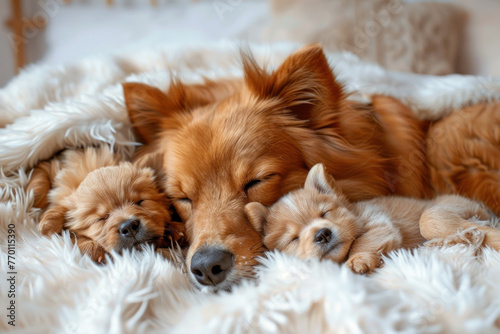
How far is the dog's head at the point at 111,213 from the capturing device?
1.25 meters

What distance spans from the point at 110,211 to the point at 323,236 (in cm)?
67

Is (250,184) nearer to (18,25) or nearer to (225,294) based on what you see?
(225,294)

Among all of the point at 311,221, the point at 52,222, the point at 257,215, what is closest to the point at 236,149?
the point at 257,215

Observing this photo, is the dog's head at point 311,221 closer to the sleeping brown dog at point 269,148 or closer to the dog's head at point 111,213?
the sleeping brown dog at point 269,148

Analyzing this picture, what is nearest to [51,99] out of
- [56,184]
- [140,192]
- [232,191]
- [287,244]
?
[56,184]

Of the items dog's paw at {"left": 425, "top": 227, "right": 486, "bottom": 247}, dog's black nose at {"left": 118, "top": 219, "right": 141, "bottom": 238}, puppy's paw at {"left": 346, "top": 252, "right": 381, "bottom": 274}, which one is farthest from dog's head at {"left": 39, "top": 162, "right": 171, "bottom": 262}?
dog's paw at {"left": 425, "top": 227, "right": 486, "bottom": 247}

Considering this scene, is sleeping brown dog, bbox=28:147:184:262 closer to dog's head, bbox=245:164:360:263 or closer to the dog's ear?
dog's head, bbox=245:164:360:263

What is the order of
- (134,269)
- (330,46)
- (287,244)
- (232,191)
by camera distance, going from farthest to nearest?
(330,46) → (232,191) → (287,244) → (134,269)

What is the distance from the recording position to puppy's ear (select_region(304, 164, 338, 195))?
4.12 ft

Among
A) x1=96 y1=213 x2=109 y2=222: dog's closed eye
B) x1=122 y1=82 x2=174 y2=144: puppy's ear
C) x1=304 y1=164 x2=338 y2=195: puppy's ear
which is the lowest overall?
x1=96 y1=213 x2=109 y2=222: dog's closed eye

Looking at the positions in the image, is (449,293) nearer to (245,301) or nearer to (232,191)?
(245,301)

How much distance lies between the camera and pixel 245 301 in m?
0.92

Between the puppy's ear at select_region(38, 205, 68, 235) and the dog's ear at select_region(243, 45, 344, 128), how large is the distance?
0.80m

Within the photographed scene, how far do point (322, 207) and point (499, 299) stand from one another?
49cm
